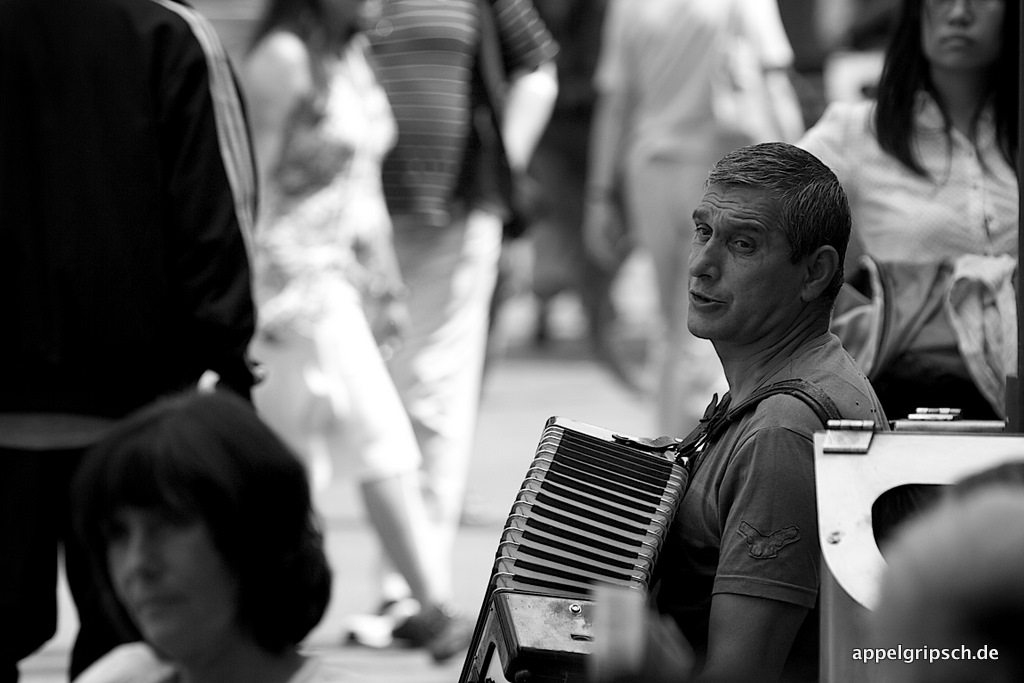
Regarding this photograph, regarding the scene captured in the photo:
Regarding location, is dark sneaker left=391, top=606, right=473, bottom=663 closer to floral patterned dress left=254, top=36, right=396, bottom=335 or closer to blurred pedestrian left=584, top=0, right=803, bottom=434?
floral patterned dress left=254, top=36, right=396, bottom=335

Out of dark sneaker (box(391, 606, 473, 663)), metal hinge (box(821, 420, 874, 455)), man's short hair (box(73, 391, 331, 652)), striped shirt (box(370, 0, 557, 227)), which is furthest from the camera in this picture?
striped shirt (box(370, 0, 557, 227))

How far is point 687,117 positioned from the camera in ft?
22.4

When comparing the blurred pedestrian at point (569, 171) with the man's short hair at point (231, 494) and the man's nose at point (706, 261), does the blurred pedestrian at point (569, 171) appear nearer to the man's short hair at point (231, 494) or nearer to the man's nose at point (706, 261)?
the man's nose at point (706, 261)

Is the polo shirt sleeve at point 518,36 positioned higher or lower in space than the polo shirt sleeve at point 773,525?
higher

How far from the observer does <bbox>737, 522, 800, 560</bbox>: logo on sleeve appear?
2555 mm

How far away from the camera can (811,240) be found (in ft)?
9.29

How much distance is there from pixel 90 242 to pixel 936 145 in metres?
1.83

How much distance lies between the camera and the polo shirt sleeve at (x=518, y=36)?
608 cm

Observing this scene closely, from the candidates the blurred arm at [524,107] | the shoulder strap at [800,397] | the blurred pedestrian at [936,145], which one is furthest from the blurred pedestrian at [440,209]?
Answer: the shoulder strap at [800,397]

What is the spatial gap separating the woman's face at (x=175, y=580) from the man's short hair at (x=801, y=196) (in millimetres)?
1066

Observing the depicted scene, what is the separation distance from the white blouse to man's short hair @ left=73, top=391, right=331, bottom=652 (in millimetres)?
1885

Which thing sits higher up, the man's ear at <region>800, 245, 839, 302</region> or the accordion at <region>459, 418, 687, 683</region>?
the man's ear at <region>800, 245, 839, 302</region>

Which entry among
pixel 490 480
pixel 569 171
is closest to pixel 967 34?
pixel 490 480

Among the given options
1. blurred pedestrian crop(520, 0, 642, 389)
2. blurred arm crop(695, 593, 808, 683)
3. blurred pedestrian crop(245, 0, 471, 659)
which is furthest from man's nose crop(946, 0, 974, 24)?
blurred pedestrian crop(520, 0, 642, 389)
